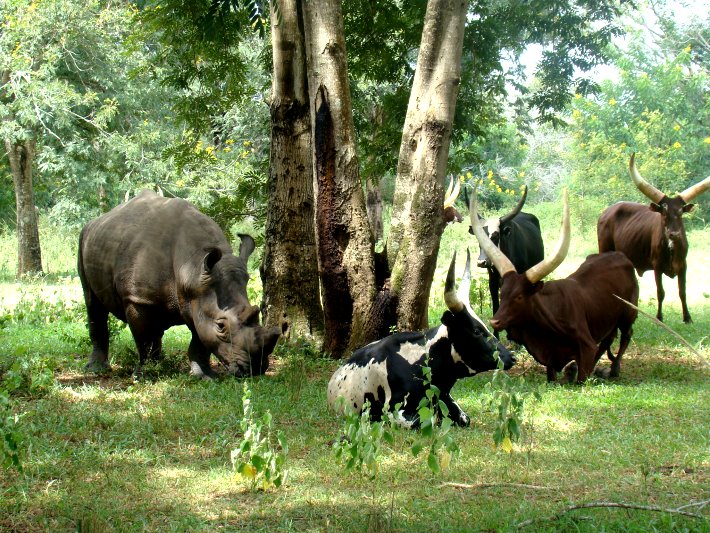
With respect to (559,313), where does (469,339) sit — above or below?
above

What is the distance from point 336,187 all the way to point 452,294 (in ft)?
9.57

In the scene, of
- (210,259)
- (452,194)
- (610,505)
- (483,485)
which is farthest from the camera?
(452,194)

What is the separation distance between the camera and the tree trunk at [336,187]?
855cm

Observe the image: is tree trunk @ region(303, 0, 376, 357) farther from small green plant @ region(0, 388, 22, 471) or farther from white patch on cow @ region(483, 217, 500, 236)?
small green plant @ region(0, 388, 22, 471)

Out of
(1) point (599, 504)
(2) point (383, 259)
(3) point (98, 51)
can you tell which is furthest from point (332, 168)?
(3) point (98, 51)

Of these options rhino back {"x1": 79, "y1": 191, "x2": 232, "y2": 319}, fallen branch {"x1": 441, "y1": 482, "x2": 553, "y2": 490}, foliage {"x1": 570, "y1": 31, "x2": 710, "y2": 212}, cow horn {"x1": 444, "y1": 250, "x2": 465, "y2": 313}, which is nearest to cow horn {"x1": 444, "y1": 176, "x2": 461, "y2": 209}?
rhino back {"x1": 79, "y1": 191, "x2": 232, "y2": 319}

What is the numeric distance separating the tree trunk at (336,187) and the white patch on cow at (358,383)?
209cm

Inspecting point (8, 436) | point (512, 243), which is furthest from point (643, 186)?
point (8, 436)

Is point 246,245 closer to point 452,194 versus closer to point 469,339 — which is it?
point 469,339

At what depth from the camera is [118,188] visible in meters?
21.6

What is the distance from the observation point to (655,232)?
11914 millimetres

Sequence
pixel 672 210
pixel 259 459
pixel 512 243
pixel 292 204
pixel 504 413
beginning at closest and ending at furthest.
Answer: pixel 259 459, pixel 504 413, pixel 292 204, pixel 672 210, pixel 512 243

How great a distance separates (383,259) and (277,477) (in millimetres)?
4144

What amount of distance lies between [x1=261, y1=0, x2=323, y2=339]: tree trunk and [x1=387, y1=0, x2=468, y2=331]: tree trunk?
129cm
